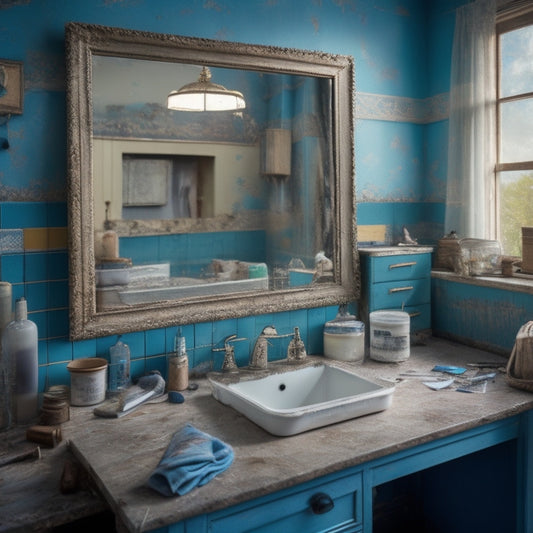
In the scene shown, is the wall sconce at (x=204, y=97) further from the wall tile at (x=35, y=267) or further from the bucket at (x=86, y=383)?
the bucket at (x=86, y=383)

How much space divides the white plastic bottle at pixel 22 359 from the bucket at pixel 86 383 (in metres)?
0.13

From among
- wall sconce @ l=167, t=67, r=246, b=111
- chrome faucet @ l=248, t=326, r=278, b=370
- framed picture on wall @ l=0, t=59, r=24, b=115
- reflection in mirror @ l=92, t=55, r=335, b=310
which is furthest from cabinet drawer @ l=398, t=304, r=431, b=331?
framed picture on wall @ l=0, t=59, r=24, b=115

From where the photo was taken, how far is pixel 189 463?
4.64 ft

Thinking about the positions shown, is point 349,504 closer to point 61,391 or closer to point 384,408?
point 384,408

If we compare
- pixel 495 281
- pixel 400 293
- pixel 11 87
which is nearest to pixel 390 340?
pixel 400 293

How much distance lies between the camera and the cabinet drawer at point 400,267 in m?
2.67

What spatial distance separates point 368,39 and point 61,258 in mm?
1850

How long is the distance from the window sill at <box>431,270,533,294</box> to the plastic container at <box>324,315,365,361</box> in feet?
1.94

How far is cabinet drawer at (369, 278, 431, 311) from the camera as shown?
2689 mm

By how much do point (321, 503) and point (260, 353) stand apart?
0.89m

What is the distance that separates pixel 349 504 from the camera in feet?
5.39

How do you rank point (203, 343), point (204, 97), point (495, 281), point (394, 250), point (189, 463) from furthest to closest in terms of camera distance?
point (394, 250) < point (495, 281) < point (203, 343) < point (204, 97) < point (189, 463)

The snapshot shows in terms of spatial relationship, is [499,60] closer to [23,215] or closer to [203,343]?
[203,343]

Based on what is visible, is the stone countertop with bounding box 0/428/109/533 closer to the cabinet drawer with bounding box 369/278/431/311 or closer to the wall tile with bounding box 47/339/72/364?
the wall tile with bounding box 47/339/72/364
